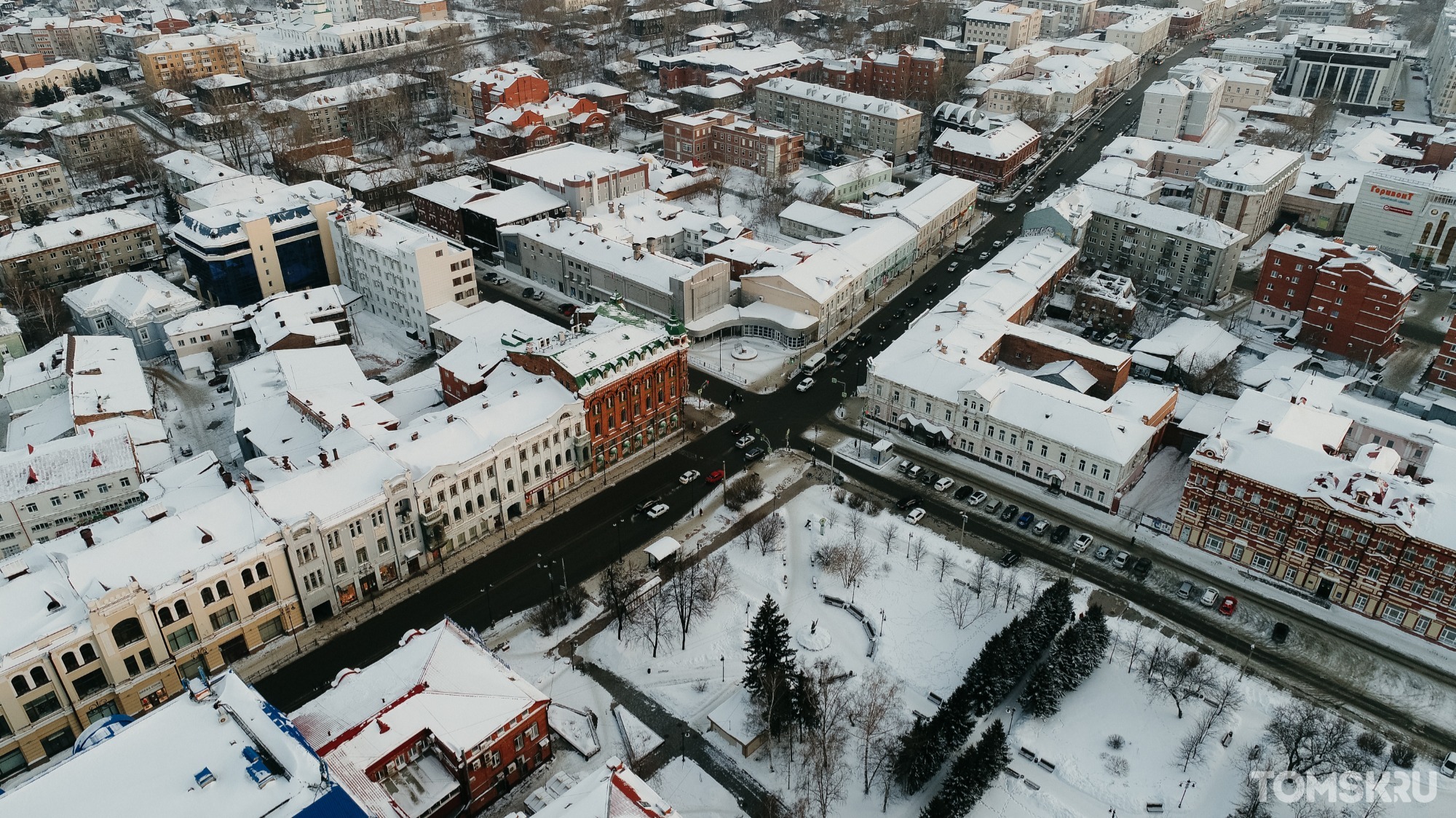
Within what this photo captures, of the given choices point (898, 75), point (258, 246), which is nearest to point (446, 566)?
point (258, 246)

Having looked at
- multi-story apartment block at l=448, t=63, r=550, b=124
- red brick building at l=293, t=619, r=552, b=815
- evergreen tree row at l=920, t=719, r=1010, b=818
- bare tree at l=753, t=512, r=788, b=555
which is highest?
multi-story apartment block at l=448, t=63, r=550, b=124

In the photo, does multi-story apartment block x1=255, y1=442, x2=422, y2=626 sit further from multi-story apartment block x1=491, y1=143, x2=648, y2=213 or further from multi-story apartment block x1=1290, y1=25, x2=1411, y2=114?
multi-story apartment block x1=1290, y1=25, x2=1411, y2=114

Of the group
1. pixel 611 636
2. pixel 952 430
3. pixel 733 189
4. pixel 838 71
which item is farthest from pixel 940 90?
pixel 611 636

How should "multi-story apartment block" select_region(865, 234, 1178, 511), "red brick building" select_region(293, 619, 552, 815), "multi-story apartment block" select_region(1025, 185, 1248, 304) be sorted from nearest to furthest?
"red brick building" select_region(293, 619, 552, 815)
"multi-story apartment block" select_region(865, 234, 1178, 511)
"multi-story apartment block" select_region(1025, 185, 1248, 304)

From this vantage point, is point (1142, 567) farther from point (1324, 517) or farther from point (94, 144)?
point (94, 144)

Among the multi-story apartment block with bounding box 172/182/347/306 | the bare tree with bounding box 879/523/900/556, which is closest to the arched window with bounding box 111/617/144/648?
the bare tree with bounding box 879/523/900/556

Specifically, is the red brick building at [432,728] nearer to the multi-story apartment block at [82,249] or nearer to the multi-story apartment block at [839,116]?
the multi-story apartment block at [82,249]
